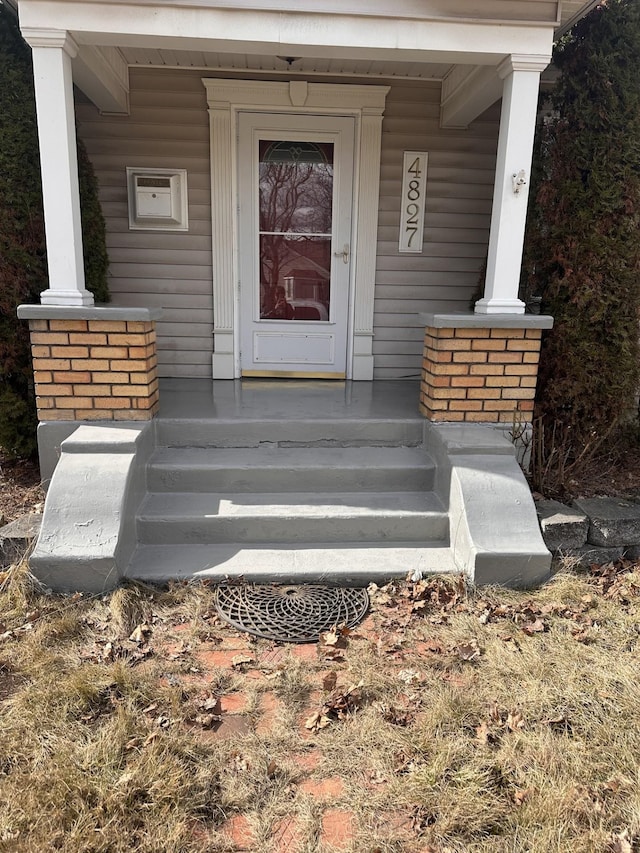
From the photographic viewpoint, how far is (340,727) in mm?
2039

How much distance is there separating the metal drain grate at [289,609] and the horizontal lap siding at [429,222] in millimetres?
2614

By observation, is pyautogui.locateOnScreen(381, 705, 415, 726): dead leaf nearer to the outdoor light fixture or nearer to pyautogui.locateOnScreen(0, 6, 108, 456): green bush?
pyautogui.locateOnScreen(0, 6, 108, 456): green bush

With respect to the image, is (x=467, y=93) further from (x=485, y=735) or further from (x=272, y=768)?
(x=272, y=768)

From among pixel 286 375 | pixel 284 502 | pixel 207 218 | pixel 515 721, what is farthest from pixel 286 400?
pixel 515 721

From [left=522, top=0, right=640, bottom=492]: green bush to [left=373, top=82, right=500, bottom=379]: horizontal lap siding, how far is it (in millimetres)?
926

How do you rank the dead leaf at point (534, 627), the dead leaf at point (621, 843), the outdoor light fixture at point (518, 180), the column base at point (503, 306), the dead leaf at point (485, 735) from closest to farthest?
the dead leaf at point (621, 843)
the dead leaf at point (485, 735)
the dead leaf at point (534, 627)
the outdoor light fixture at point (518, 180)
the column base at point (503, 306)

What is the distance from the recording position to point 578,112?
361 centimetres

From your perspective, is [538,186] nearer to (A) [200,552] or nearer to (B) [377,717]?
(A) [200,552]

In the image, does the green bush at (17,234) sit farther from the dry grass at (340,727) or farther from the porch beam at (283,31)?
the dry grass at (340,727)

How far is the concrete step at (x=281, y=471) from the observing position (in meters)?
3.34

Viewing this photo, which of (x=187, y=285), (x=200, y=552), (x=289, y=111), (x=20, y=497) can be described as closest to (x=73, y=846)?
(x=200, y=552)

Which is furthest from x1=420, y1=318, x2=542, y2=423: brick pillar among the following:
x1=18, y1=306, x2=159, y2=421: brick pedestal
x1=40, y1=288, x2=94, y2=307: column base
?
x1=40, y1=288, x2=94, y2=307: column base

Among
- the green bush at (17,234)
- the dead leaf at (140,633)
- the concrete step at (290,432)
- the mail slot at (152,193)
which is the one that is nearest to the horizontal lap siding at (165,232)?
the mail slot at (152,193)

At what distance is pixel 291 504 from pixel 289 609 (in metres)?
0.68
